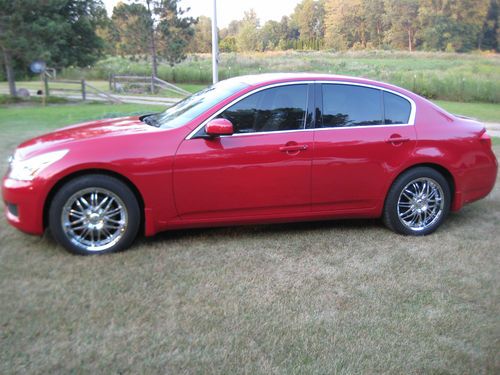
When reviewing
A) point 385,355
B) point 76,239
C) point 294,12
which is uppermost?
point 294,12

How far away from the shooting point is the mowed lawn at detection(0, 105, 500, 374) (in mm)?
2973

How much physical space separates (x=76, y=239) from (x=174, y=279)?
100cm

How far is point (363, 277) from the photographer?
414cm

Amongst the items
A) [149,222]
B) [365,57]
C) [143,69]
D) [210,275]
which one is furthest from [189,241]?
[365,57]

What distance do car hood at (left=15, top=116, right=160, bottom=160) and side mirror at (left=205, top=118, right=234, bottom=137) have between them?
52cm

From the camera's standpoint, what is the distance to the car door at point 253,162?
14.8 feet

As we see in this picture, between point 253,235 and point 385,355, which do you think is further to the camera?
point 253,235

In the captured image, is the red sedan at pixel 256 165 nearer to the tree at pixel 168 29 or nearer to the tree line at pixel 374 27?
the tree at pixel 168 29

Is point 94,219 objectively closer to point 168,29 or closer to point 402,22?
point 168,29

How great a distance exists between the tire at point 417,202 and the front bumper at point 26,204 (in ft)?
10.5

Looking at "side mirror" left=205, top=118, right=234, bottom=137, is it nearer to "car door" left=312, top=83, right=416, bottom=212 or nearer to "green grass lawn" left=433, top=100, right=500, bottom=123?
"car door" left=312, top=83, right=416, bottom=212

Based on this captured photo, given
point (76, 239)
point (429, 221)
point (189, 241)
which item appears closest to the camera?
point (76, 239)

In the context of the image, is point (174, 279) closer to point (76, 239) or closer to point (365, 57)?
point (76, 239)

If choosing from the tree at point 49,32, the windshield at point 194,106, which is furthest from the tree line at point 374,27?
the windshield at point 194,106
